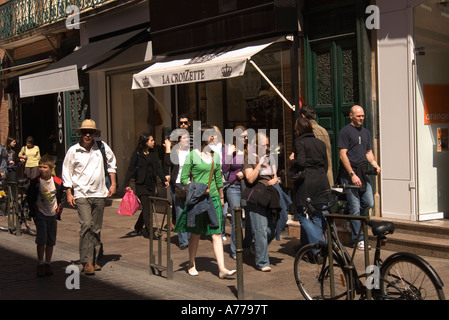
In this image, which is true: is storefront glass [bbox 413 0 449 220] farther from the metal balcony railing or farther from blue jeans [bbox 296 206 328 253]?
the metal balcony railing

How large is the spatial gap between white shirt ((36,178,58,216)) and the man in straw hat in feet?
0.77

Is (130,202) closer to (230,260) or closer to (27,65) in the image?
(230,260)

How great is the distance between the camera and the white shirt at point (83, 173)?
28.0 ft

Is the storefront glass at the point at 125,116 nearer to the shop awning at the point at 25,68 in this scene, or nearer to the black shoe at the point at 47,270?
the shop awning at the point at 25,68

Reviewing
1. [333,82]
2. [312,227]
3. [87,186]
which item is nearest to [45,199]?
[87,186]

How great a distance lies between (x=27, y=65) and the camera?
20594 mm

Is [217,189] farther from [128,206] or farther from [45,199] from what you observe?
[128,206]

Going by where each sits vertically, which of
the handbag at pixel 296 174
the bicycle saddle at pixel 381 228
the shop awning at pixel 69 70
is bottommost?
the bicycle saddle at pixel 381 228

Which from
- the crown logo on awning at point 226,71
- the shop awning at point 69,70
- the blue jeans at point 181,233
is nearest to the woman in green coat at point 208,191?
the blue jeans at point 181,233

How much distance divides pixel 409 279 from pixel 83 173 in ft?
15.0

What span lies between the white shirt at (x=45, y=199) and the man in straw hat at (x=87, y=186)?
0.77ft

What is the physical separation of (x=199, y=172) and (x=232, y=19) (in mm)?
5176

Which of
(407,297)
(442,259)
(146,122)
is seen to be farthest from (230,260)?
(146,122)

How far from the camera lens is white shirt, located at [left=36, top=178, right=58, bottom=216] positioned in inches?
338
